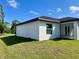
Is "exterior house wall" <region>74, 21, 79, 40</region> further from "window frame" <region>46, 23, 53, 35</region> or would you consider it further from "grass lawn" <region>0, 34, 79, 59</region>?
"grass lawn" <region>0, 34, 79, 59</region>

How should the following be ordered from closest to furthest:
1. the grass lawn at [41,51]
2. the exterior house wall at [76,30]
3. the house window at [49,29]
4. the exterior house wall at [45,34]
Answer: the grass lawn at [41,51] < the exterior house wall at [45,34] < the exterior house wall at [76,30] < the house window at [49,29]

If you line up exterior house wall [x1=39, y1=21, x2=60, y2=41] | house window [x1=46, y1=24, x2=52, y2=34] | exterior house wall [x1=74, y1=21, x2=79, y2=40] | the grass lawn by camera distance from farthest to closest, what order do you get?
house window [x1=46, y1=24, x2=52, y2=34] → exterior house wall [x1=74, y1=21, x2=79, y2=40] → exterior house wall [x1=39, y1=21, x2=60, y2=41] → the grass lawn

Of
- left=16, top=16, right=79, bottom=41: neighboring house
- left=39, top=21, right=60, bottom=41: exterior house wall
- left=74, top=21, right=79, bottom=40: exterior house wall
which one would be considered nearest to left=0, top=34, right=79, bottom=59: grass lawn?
left=39, top=21, right=60, bottom=41: exterior house wall

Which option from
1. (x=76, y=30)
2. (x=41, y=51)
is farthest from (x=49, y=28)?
(x=41, y=51)

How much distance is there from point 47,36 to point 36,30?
185 cm

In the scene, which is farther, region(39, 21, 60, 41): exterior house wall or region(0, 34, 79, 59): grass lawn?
region(39, 21, 60, 41): exterior house wall

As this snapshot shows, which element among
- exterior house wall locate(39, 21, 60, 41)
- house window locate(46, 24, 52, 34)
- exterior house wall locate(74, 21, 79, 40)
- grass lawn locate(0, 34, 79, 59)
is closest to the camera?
grass lawn locate(0, 34, 79, 59)

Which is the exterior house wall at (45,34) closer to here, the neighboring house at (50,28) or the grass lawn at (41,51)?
the neighboring house at (50,28)

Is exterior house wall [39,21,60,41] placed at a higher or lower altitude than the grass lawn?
higher

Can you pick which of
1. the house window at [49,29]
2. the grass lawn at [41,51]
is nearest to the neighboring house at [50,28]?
the house window at [49,29]

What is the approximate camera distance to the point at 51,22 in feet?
57.9

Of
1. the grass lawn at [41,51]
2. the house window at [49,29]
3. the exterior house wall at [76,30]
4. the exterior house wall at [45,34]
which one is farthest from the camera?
the house window at [49,29]

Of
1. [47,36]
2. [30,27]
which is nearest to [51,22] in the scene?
[47,36]

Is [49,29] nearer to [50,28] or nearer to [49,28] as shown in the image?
[49,28]
